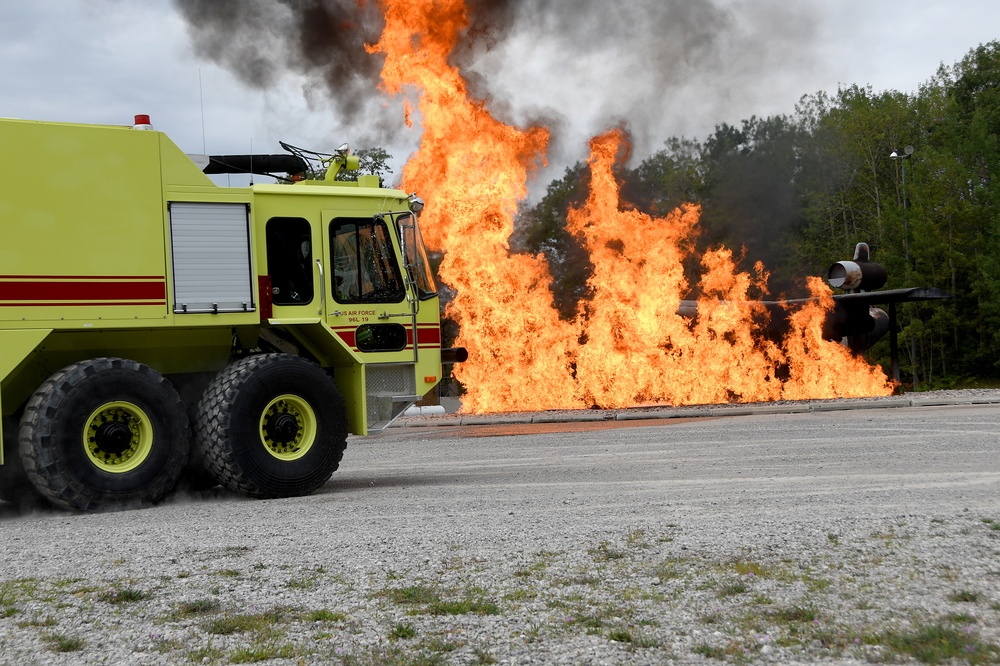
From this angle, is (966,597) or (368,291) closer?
(966,597)

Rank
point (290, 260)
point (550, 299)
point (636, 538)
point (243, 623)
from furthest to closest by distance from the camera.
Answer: point (550, 299), point (290, 260), point (636, 538), point (243, 623)

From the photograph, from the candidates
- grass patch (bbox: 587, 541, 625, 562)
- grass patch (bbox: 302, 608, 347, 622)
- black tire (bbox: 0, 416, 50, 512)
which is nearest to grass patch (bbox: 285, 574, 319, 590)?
grass patch (bbox: 302, 608, 347, 622)

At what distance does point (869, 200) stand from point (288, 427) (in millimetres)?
47283

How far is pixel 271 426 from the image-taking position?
1072 centimetres

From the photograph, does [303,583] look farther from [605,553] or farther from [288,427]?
[288,427]

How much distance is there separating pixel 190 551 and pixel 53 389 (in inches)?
126

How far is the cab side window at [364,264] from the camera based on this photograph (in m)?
11.3

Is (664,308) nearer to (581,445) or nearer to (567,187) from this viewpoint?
(581,445)

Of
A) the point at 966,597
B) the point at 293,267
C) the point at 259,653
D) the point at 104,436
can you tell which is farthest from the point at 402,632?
the point at 293,267

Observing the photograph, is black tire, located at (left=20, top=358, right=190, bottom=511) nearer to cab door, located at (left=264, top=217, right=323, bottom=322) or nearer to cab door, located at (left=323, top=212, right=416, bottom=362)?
cab door, located at (left=264, top=217, right=323, bottom=322)

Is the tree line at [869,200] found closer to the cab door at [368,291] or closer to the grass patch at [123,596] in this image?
the cab door at [368,291]

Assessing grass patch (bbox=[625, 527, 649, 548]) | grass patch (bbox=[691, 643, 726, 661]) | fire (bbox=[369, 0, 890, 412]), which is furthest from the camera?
fire (bbox=[369, 0, 890, 412])

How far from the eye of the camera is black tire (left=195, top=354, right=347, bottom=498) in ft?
34.1

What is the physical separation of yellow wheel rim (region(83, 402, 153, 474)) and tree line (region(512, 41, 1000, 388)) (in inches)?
882
